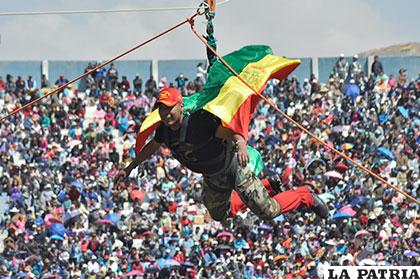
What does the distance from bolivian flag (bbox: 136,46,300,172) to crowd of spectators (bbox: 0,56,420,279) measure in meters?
9.36

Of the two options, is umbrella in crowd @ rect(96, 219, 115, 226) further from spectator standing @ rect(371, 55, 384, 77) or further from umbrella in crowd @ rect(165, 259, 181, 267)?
spectator standing @ rect(371, 55, 384, 77)

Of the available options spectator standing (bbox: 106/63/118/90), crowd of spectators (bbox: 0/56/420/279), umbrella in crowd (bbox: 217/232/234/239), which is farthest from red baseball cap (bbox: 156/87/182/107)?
spectator standing (bbox: 106/63/118/90)

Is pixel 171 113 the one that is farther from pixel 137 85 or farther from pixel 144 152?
pixel 137 85

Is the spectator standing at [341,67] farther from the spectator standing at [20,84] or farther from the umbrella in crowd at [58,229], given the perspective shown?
the umbrella in crowd at [58,229]

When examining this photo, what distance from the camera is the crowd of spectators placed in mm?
23172

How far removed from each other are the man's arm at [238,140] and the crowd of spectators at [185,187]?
9.95 meters

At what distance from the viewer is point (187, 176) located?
26891 millimetres

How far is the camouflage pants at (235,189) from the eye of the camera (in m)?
13.5

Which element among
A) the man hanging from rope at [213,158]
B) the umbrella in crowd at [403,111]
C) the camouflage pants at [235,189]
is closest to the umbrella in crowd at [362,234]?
the umbrella in crowd at [403,111]

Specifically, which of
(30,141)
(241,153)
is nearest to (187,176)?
(30,141)

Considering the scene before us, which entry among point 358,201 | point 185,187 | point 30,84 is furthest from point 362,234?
point 30,84

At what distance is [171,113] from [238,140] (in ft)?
2.35

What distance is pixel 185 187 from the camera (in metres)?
26.4

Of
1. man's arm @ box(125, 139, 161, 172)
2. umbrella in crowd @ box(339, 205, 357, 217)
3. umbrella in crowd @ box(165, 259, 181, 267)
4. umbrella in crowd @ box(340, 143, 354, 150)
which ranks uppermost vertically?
man's arm @ box(125, 139, 161, 172)
